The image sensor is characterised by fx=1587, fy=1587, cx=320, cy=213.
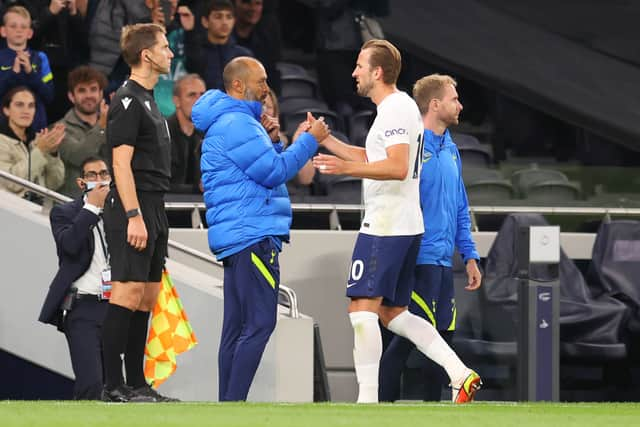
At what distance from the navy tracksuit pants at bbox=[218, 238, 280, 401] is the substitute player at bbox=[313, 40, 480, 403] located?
45 cm

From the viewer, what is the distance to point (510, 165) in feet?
37.7

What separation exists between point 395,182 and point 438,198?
2.81 ft

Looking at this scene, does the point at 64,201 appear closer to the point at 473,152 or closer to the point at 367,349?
the point at 367,349

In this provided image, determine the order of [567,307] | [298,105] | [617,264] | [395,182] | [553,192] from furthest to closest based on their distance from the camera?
[298,105] < [553,192] < [617,264] < [567,307] < [395,182]

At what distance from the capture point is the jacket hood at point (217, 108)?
7301 millimetres

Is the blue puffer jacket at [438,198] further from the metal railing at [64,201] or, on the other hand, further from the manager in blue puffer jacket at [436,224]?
the metal railing at [64,201]

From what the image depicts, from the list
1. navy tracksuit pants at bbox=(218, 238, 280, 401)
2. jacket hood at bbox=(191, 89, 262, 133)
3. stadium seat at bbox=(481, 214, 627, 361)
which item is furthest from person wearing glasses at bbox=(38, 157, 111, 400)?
stadium seat at bbox=(481, 214, 627, 361)

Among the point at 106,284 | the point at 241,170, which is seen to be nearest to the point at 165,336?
the point at 106,284

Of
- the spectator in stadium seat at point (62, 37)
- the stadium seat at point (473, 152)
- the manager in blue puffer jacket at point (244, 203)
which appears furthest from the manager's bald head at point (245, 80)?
the spectator in stadium seat at point (62, 37)

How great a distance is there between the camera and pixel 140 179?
6930 millimetres

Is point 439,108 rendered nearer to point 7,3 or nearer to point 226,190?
point 226,190

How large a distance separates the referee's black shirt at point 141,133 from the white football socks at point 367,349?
1.05 metres

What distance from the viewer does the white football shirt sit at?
6.89 metres

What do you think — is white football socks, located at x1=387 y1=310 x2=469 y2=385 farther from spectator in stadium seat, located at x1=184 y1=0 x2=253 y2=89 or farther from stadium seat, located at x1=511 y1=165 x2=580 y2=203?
spectator in stadium seat, located at x1=184 y1=0 x2=253 y2=89
